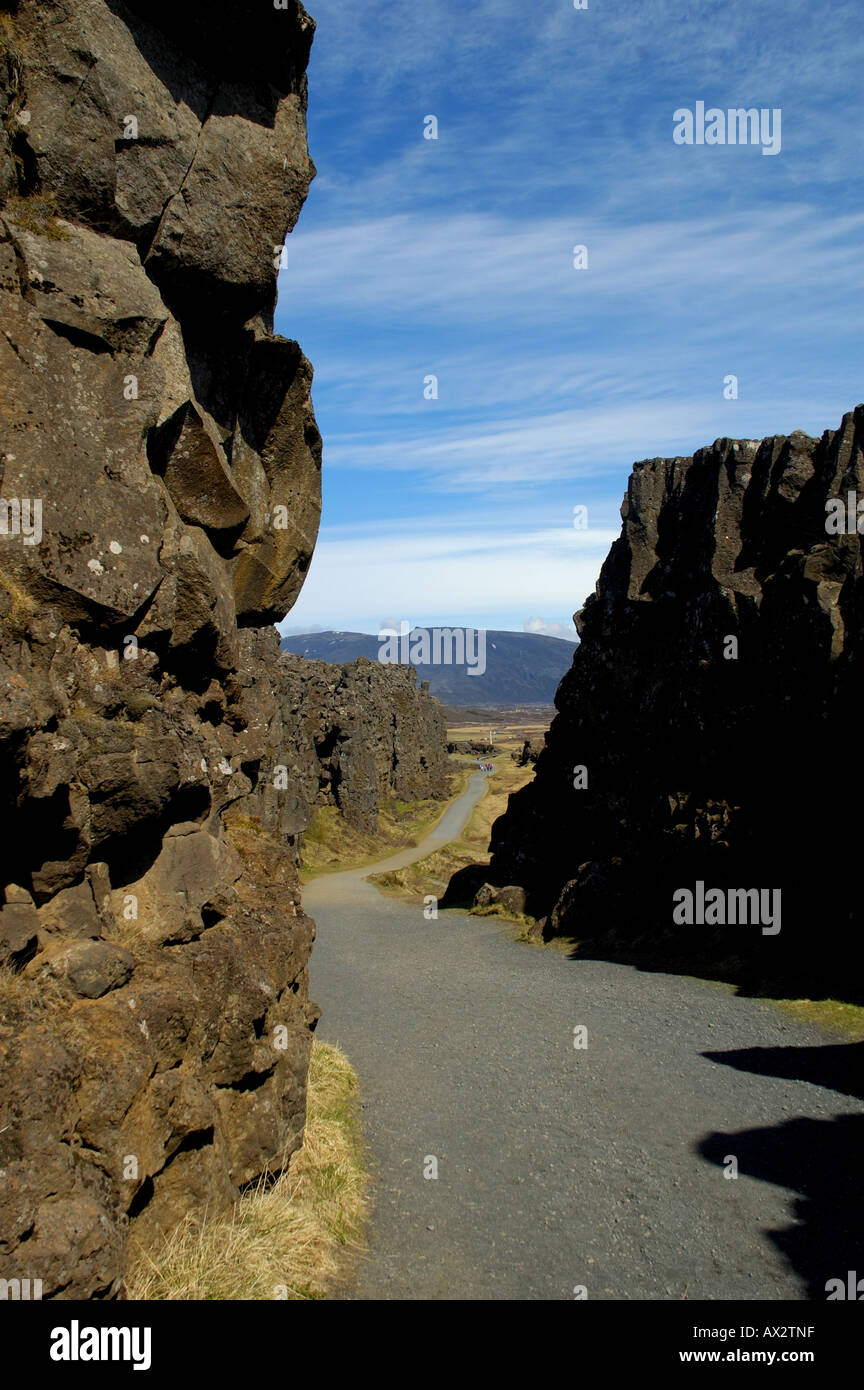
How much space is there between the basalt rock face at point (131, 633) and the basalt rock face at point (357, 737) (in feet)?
82.4

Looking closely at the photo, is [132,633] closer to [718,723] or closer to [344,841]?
[718,723]

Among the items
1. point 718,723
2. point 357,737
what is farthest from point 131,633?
point 357,737

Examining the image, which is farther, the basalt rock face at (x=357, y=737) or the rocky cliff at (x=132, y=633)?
the basalt rock face at (x=357, y=737)

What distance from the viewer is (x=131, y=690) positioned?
8383 mm

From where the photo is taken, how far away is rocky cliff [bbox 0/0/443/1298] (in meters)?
6.47

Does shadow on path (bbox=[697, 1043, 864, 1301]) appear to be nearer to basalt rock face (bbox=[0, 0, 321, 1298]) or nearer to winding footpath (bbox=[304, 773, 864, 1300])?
winding footpath (bbox=[304, 773, 864, 1300])

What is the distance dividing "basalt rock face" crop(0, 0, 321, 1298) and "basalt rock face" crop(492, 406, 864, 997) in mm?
12299

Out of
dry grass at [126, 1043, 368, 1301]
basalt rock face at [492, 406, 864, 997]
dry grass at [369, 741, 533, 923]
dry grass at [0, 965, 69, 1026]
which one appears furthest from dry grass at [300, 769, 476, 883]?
dry grass at [0, 965, 69, 1026]

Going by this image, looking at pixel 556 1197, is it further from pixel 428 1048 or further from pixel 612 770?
pixel 612 770

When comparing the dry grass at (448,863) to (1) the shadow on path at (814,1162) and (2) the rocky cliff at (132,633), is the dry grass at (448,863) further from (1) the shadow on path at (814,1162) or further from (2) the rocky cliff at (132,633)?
(2) the rocky cliff at (132,633)

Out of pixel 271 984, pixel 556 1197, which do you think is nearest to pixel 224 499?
pixel 271 984

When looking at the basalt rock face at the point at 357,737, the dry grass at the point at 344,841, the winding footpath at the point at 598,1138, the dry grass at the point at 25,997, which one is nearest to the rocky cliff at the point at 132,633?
the dry grass at the point at 25,997

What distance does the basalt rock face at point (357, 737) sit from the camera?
43.5 metres

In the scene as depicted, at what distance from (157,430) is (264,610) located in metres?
4.10
